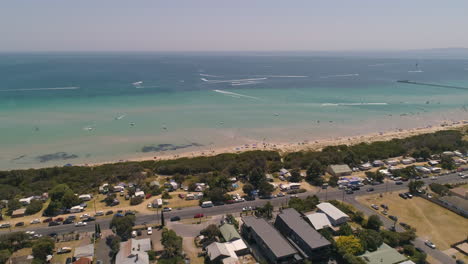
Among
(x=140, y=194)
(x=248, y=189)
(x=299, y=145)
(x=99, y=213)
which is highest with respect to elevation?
(x=248, y=189)

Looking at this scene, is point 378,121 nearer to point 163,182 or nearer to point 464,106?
point 464,106

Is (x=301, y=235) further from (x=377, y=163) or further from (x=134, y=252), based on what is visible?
(x=377, y=163)

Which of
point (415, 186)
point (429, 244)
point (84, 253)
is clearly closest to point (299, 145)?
point (415, 186)

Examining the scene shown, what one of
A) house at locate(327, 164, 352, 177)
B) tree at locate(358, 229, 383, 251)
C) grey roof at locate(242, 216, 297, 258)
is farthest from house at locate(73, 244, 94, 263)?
house at locate(327, 164, 352, 177)

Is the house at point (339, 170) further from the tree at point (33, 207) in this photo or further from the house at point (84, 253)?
the tree at point (33, 207)

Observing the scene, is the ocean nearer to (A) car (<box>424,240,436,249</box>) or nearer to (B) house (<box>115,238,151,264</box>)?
(B) house (<box>115,238,151,264</box>)

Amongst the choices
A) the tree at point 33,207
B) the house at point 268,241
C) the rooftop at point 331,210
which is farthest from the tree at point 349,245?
the tree at point 33,207

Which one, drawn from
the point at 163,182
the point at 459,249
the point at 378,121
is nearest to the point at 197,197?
the point at 163,182

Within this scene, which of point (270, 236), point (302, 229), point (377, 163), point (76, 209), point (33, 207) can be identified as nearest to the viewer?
point (270, 236)
